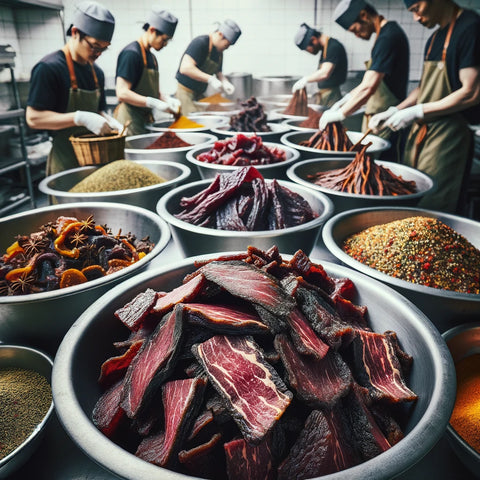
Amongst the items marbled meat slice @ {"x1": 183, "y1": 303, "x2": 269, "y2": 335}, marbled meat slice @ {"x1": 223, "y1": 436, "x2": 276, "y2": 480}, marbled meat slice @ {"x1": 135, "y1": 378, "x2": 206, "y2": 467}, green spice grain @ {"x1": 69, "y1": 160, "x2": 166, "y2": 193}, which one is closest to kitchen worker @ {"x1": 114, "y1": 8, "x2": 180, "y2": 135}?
green spice grain @ {"x1": 69, "y1": 160, "x2": 166, "y2": 193}

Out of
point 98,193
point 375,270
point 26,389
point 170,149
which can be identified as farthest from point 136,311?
point 170,149

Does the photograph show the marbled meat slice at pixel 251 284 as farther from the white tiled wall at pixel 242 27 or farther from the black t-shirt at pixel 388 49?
the white tiled wall at pixel 242 27

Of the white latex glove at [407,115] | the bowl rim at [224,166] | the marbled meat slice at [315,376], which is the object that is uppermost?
the white latex glove at [407,115]

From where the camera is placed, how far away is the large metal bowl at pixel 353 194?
1625mm

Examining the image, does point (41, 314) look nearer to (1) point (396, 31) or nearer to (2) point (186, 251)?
(2) point (186, 251)

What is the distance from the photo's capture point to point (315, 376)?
2.33 feet

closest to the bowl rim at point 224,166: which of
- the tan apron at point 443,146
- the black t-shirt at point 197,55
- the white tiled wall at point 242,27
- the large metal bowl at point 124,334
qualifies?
the large metal bowl at point 124,334

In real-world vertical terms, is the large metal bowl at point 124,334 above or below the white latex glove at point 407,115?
below

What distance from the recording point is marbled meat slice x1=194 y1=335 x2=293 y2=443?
0.62m

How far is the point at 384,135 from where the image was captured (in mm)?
4000

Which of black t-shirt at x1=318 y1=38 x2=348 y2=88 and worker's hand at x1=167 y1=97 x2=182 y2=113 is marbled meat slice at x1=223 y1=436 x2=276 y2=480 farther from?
black t-shirt at x1=318 y1=38 x2=348 y2=88

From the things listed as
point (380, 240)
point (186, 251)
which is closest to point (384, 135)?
point (380, 240)

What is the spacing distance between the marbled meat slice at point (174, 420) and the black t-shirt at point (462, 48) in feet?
10.0

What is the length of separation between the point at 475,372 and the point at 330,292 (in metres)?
0.44
